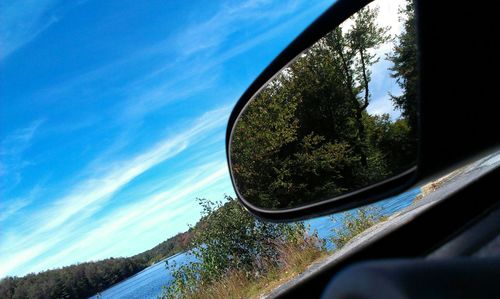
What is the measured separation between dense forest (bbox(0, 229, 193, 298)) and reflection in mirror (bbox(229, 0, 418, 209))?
40.1ft

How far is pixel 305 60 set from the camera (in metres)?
1.40

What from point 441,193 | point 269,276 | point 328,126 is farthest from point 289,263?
point 328,126

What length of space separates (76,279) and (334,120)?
47.8 meters

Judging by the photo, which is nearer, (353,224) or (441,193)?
(441,193)

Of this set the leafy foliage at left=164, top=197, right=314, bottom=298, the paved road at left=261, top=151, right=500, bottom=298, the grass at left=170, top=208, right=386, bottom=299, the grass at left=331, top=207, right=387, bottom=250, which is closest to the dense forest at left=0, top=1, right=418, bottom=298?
the paved road at left=261, top=151, right=500, bottom=298

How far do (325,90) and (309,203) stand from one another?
47 cm

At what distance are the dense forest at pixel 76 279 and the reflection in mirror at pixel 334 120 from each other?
40.1ft

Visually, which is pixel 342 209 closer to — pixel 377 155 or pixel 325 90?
pixel 377 155

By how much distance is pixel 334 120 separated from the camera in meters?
1.37

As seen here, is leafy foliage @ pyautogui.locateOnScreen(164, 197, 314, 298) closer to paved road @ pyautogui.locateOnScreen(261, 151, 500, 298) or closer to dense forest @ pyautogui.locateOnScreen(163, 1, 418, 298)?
paved road @ pyautogui.locateOnScreen(261, 151, 500, 298)

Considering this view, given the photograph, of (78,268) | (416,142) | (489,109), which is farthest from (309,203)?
(78,268)

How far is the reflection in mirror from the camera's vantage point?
108 centimetres

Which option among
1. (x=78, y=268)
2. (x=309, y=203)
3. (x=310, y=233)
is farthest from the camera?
(x=78, y=268)

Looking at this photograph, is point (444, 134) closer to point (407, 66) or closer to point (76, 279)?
point (407, 66)
